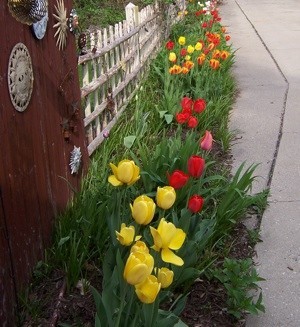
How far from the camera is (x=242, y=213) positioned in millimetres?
3367

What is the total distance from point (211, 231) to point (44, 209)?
0.80m

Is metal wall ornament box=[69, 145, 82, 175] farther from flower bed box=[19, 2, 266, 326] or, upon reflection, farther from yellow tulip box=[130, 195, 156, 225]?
yellow tulip box=[130, 195, 156, 225]

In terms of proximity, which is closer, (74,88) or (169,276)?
(169,276)

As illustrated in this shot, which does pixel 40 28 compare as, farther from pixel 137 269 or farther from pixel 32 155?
pixel 137 269

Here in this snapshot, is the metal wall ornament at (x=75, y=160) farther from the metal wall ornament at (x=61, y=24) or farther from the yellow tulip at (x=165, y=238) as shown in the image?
the yellow tulip at (x=165, y=238)

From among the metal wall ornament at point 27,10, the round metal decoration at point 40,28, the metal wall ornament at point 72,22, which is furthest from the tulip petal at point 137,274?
the metal wall ornament at point 72,22

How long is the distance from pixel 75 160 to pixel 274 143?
83.9 inches

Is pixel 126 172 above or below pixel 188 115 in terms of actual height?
above

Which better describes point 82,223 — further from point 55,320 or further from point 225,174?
point 225,174

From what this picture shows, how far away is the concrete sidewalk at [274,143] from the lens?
2.89 metres

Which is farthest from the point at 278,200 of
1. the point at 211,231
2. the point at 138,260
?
the point at 138,260

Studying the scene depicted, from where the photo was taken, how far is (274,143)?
486 centimetres

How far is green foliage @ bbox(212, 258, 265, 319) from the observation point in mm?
2584

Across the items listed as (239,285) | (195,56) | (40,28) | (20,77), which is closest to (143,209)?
(20,77)
